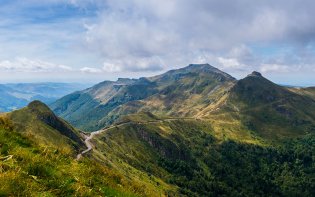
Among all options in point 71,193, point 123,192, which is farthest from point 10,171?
point 123,192

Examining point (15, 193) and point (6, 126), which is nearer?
point (15, 193)

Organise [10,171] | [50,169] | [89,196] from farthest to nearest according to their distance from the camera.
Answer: [50,169] < [89,196] < [10,171]

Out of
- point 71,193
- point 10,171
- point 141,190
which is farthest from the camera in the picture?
point 141,190

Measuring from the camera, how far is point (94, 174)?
24.5 m

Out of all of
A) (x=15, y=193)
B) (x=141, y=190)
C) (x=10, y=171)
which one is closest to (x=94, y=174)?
(x=141, y=190)

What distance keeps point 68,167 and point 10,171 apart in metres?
6.94

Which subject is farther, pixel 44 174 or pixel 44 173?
pixel 44 173

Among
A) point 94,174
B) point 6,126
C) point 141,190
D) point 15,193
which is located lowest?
point 141,190

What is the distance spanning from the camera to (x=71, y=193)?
16.6 metres

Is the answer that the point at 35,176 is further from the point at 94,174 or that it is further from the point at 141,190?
the point at 141,190

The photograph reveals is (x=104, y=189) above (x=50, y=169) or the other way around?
the other way around

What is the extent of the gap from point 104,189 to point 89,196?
135 inches

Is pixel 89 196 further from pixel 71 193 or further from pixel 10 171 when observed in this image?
pixel 10 171

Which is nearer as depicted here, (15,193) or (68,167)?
(15,193)
